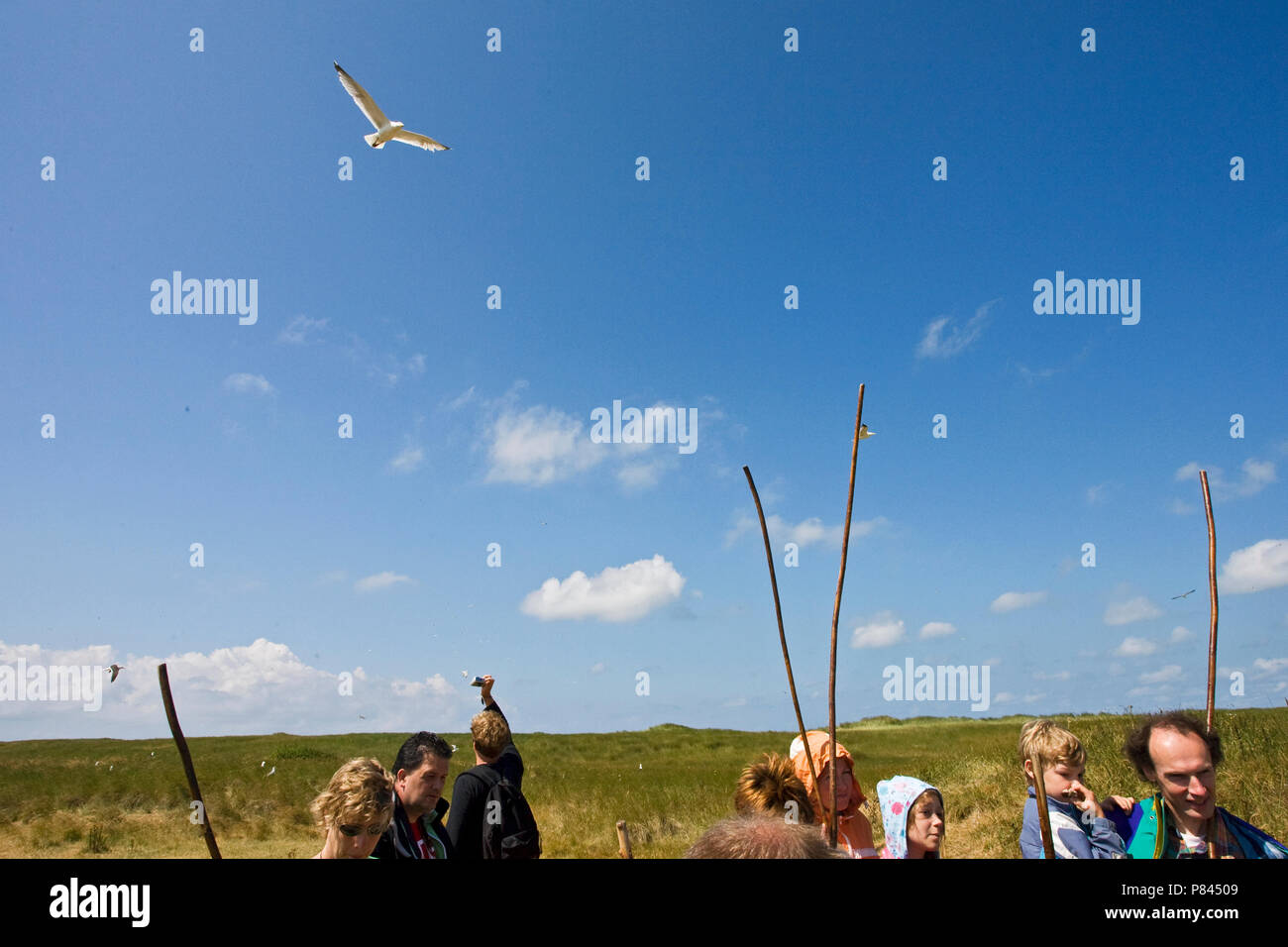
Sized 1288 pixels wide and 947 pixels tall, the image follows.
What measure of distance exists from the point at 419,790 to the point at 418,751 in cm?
18

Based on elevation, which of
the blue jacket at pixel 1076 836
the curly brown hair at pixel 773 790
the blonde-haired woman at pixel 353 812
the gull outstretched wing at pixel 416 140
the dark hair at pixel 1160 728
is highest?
the gull outstretched wing at pixel 416 140

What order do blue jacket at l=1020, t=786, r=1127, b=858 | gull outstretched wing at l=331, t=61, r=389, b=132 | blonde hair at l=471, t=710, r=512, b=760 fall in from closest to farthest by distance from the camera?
1. blue jacket at l=1020, t=786, r=1127, b=858
2. blonde hair at l=471, t=710, r=512, b=760
3. gull outstretched wing at l=331, t=61, r=389, b=132

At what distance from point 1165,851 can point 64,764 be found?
3932cm

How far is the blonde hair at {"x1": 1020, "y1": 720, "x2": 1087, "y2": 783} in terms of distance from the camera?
11.4 feet

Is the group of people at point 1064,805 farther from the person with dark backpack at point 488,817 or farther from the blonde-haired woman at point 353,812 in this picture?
the blonde-haired woman at point 353,812

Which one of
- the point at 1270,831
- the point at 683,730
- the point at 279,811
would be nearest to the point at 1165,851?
the point at 1270,831

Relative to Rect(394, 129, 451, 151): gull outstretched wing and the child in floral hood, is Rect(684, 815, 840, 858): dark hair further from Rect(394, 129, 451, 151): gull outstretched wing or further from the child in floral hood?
Rect(394, 129, 451, 151): gull outstretched wing

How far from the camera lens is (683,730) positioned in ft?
173

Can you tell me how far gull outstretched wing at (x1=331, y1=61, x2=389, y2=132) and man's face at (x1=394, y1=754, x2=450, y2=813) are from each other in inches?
336

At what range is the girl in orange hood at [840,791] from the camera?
3.78 m

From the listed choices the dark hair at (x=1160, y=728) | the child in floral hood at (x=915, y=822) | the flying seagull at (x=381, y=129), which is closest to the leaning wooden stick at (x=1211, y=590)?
the dark hair at (x=1160, y=728)

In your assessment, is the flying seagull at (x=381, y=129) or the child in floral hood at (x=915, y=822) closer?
the child in floral hood at (x=915, y=822)

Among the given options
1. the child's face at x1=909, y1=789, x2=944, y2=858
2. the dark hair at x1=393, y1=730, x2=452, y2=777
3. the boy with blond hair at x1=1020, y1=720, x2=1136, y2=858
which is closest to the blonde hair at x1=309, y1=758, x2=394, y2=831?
the dark hair at x1=393, y1=730, x2=452, y2=777

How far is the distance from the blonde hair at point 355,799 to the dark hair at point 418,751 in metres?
0.74
